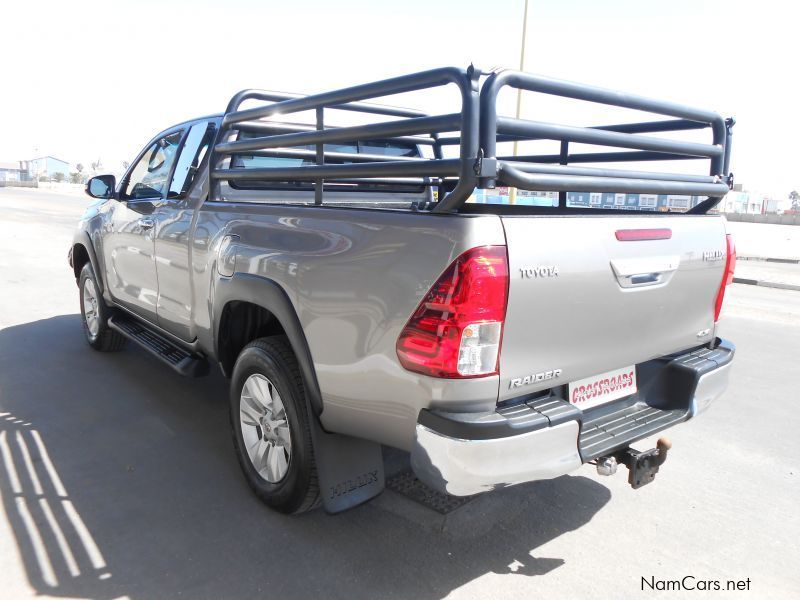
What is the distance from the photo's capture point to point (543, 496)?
10.7 feet

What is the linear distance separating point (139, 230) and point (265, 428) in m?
2.22

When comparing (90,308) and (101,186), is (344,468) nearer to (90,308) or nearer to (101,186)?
(101,186)

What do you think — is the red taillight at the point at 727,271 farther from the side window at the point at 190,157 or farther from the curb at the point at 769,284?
the curb at the point at 769,284

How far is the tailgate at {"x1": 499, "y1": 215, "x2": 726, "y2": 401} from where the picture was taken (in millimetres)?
2207

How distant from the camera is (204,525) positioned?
117 inches

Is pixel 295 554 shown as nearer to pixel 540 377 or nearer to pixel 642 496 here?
pixel 540 377

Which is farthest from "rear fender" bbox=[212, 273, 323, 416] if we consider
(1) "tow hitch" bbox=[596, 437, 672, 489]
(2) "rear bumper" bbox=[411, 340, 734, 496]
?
(1) "tow hitch" bbox=[596, 437, 672, 489]

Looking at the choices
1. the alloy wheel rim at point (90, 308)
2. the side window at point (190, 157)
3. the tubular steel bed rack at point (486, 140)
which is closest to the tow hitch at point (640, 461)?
the tubular steel bed rack at point (486, 140)

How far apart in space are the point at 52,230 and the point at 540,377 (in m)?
17.9

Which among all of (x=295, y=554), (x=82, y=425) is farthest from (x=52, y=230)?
(x=295, y=554)

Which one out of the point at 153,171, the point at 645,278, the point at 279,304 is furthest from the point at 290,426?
the point at 153,171

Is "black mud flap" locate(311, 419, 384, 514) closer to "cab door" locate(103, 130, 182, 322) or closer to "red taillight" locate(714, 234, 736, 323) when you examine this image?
"red taillight" locate(714, 234, 736, 323)

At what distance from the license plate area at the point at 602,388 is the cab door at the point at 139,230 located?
3055 millimetres

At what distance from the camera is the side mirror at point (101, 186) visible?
5000mm
